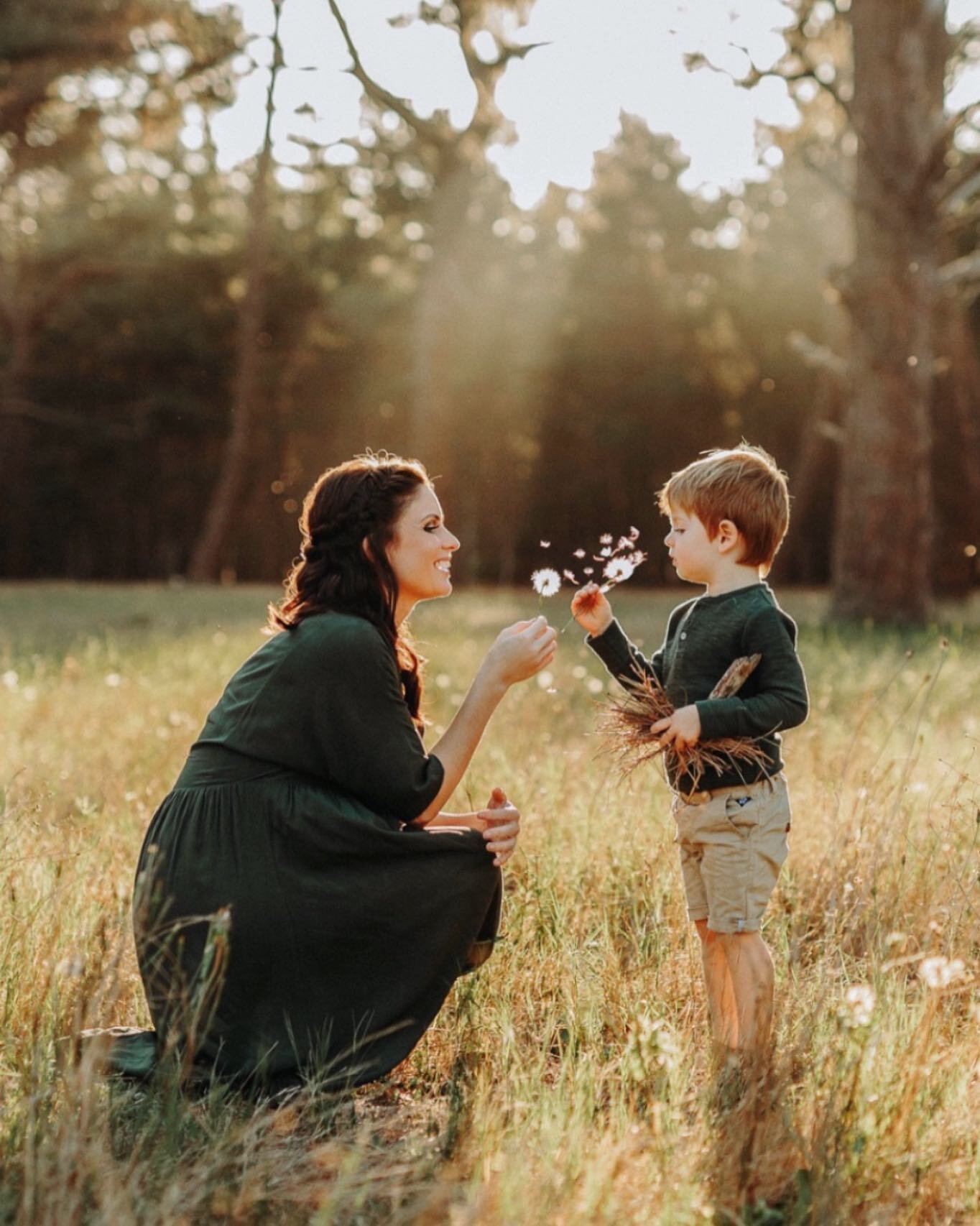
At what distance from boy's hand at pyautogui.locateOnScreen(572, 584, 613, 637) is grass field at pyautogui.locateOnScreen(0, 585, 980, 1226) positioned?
0.19 meters

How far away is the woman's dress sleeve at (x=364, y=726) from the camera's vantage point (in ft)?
9.91

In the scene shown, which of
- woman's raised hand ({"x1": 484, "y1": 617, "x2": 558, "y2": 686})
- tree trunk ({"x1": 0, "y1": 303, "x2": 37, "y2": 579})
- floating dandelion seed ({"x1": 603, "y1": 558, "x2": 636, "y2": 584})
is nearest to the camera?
floating dandelion seed ({"x1": 603, "y1": 558, "x2": 636, "y2": 584})

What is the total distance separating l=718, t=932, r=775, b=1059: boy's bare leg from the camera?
2.84 meters

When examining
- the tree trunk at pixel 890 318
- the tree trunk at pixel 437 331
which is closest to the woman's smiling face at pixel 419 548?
the tree trunk at pixel 890 318

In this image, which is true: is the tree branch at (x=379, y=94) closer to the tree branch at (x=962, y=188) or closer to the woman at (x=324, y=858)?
the tree branch at (x=962, y=188)

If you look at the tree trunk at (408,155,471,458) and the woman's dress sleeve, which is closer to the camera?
the woman's dress sleeve

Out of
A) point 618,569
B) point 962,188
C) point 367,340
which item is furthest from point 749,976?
point 367,340

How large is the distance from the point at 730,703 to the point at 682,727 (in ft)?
0.41

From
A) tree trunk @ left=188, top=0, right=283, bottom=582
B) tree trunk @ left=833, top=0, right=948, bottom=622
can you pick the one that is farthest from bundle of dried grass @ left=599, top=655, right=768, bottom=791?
tree trunk @ left=188, top=0, right=283, bottom=582

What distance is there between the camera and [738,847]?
116 inches

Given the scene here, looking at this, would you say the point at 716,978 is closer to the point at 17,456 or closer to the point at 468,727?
the point at 468,727

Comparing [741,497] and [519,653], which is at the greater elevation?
[741,497]

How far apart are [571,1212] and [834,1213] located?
482mm

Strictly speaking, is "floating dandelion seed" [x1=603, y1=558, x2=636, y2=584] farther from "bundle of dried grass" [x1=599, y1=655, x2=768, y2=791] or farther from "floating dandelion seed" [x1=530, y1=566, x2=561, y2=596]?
"bundle of dried grass" [x1=599, y1=655, x2=768, y2=791]
